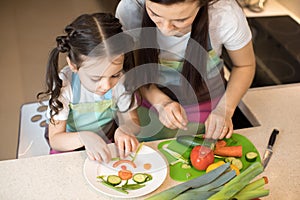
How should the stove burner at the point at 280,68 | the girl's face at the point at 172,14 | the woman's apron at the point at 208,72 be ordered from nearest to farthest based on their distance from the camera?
the girl's face at the point at 172,14
the woman's apron at the point at 208,72
the stove burner at the point at 280,68

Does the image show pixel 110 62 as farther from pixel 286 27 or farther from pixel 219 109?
pixel 286 27

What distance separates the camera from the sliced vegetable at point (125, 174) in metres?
1.08

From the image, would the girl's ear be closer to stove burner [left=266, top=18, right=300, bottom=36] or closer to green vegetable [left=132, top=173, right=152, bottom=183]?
green vegetable [left=132, top=173, right=152, bottom=183]

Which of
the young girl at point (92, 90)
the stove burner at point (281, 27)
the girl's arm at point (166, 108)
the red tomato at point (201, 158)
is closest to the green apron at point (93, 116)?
the young girl at point (92, 90)

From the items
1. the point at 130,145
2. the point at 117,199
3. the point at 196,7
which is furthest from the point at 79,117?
the point at 196,7

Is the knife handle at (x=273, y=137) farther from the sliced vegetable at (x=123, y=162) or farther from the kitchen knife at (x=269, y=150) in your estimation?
the sliced vegetable at (x=123, y=162)

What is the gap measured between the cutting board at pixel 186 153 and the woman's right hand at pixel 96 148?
149mm

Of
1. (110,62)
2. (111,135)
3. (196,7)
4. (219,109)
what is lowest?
(111,135)

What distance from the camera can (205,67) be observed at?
1397 millimetres

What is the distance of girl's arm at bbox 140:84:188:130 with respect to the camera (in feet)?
4.03

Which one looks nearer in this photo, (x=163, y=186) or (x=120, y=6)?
(x=163, y=186)

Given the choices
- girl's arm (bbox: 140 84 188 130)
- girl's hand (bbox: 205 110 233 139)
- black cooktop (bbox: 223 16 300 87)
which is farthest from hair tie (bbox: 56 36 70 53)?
black cooktop (bbox: 223 16 300 87)

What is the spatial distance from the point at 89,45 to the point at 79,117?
0.32m

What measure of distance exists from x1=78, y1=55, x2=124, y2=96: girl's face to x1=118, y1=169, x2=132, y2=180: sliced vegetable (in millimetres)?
229
